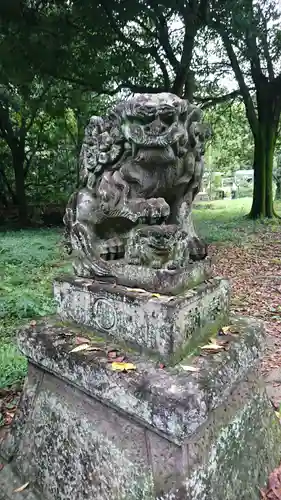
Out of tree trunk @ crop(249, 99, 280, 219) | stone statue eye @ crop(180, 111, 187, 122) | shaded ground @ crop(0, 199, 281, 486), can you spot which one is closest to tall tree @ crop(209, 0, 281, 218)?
tree trunk @ crop(249, 99, 280, 219)

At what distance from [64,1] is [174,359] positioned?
7.85 metres

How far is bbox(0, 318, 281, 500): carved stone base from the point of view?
1344 millimetres

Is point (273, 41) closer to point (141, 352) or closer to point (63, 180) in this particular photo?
point (63, 180)

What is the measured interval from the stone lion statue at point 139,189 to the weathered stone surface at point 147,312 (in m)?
0.11

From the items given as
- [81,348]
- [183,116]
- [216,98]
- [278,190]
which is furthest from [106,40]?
[278,190]

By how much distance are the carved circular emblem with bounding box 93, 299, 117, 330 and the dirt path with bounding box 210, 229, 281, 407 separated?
1.42m

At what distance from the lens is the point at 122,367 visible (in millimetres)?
1495

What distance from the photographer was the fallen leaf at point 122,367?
1.49 m

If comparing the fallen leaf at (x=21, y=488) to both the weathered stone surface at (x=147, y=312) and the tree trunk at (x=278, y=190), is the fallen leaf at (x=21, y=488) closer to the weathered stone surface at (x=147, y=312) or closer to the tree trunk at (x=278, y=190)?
the weathered stone surface at (x=147, y=312)

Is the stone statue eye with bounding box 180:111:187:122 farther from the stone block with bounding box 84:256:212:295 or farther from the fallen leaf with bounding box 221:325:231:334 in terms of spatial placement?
the fallen leaf with bounding box 221:325:231:334

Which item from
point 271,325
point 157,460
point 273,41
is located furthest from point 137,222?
point 273,41

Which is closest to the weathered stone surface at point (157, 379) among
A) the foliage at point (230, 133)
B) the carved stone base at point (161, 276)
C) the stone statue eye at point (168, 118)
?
the carved stone base at point (161, 276)

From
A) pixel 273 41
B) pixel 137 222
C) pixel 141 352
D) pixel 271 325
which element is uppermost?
pixel 273 41

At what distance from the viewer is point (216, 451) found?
4.81ft
